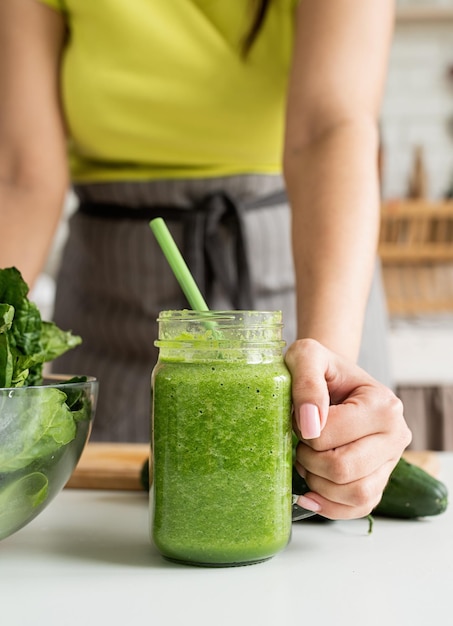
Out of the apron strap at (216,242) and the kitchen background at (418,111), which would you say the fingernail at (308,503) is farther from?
the kitchen background at (418,111)

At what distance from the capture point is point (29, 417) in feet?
2.21

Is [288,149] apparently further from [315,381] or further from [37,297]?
[37,297]

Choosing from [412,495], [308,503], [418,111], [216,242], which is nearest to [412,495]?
[412,495]

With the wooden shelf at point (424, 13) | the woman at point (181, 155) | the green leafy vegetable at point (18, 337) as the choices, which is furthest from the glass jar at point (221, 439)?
the wooden shelf at point (424, 13)

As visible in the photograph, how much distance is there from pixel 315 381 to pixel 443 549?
0.69ft

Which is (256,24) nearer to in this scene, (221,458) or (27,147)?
(27,147)

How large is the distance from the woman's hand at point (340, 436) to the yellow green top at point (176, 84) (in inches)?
29.4

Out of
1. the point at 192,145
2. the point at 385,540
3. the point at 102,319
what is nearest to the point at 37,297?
the point at 102,319

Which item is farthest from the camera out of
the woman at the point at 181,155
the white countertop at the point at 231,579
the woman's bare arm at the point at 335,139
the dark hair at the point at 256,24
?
the dark hair at the point at 256,24

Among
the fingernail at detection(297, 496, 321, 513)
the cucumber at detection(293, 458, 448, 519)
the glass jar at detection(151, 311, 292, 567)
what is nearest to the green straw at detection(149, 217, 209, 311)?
the glass jar at detection(151, 311, 292, 567)

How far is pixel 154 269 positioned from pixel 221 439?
0.86 metres

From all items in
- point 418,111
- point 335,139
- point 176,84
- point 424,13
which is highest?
point 424,13

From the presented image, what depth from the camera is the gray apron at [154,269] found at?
1473 mm

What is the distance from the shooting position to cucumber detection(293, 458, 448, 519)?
0.85m
